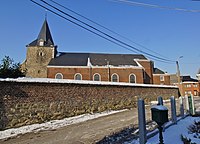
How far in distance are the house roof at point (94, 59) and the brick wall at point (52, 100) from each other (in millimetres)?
20448

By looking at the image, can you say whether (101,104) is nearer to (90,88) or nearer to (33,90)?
(90,88)

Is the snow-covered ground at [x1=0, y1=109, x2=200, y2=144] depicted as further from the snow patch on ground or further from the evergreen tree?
the evergreen tree

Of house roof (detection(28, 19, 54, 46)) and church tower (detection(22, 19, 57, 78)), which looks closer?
church tower (detection(22, 19, 57, 78))

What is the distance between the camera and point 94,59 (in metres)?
40.1

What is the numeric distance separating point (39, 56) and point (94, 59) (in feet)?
37.3

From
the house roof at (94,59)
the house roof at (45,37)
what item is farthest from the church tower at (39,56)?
the house roof at (94,59)

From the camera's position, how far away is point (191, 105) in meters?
10.1

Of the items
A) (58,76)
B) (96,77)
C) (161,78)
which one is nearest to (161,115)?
(96,77)

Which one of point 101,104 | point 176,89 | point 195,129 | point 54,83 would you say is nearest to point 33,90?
point 54,83

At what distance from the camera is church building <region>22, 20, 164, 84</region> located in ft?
118

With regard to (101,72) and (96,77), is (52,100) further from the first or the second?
(101,72)

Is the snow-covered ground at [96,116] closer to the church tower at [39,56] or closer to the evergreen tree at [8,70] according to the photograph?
the evergreen tree at [8,70]

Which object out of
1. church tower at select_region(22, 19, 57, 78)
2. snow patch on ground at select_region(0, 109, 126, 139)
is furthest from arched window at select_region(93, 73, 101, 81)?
snow patch on ground at select_region(0, 109, 126, 139)

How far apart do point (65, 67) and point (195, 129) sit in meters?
31.2
